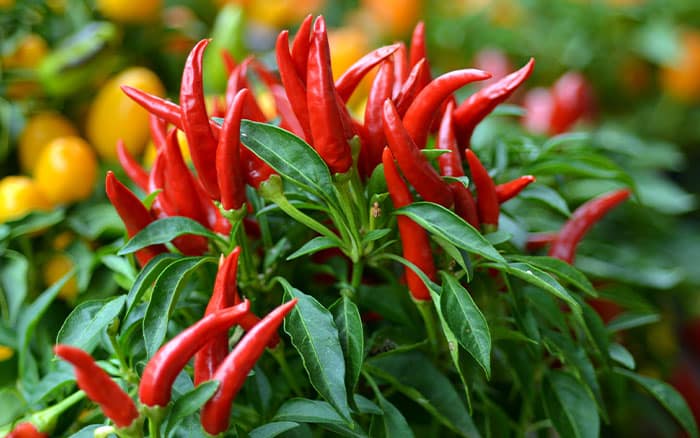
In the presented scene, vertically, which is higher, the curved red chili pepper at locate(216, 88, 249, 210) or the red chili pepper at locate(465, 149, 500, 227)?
the curved red chili pepper at locate(216, 88, 249, 210)

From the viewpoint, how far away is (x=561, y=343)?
24.9 inches

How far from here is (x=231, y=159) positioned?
545 mm

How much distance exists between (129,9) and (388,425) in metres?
0.80

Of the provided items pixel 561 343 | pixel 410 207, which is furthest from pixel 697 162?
pixel 410 207

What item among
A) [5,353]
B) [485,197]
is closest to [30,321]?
[5,353]

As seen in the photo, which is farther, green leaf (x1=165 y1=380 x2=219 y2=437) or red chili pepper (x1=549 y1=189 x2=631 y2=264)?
red chili pepper (x1=549 y1=189 x2=631 y2=264)

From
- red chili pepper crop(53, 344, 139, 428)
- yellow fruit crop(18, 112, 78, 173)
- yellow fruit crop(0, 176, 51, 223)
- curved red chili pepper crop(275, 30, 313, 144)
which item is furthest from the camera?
yellow fruit crop(18, 112, 78, 173)

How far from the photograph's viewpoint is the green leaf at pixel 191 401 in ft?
1.59

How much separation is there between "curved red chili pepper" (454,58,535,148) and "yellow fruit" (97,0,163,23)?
0.66 m

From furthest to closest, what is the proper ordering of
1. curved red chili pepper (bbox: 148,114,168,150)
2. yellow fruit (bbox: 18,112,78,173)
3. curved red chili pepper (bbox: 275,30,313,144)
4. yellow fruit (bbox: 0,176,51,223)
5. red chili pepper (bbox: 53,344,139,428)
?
1. yellow fruit (bbox: 18,112,78,173)
2. yellow fruit (bbox: 0,176,51,223)
3. curved red chili pepper (bbox: 148,114,168,150)
4. curved red chili pepper (bbox: 275,30,313,144)
5. red chili pepper (bbox: 53,344,139,428)

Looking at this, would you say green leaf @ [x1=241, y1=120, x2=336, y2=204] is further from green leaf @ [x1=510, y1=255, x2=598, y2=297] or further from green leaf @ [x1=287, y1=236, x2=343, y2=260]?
green leaf @ [x1=510, y1=255, x2=598, y2=297]

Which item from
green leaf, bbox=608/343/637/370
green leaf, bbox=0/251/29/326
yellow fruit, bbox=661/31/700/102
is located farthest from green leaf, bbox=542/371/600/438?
yellow fruit, bbox=661/31/700/102

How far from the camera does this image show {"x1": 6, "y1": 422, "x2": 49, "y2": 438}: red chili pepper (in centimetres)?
59

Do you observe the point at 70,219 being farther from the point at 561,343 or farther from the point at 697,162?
the point at 697,162
